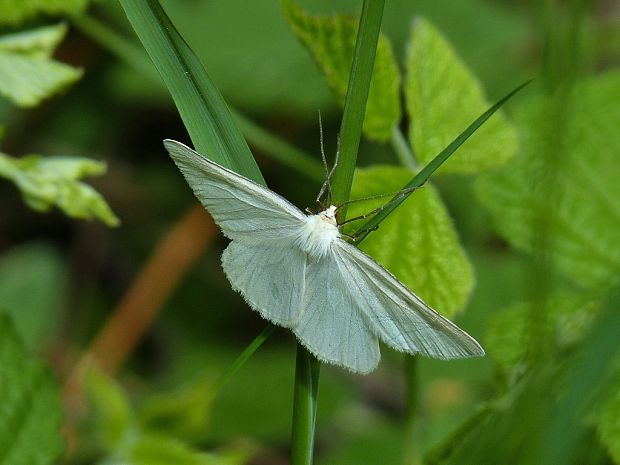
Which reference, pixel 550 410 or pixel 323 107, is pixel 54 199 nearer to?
pixel 550 410

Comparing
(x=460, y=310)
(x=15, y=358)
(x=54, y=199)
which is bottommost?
(x=15, y=358)

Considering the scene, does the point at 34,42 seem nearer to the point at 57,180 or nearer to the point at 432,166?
the point at 57,180

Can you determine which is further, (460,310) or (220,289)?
(220,289)

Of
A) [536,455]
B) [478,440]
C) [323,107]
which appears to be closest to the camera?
[536,455]

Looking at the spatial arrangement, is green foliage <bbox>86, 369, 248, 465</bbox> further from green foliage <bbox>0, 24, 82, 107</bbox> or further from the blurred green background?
green foliage <bbox>0, 24, 82, 107</bbox>

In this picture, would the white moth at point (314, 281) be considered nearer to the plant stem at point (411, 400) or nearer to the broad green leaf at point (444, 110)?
the plant stem at point (411, 400)

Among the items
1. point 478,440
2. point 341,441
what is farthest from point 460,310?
point 341,441

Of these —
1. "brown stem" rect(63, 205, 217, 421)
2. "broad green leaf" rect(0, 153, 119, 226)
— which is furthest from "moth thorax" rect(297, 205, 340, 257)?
"brown stem" rect(63, 205, 217, 421)
